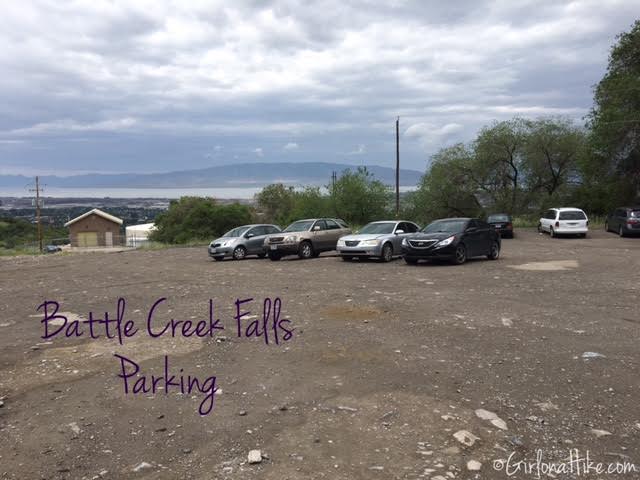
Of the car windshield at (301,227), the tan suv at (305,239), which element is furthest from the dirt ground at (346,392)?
the car windshield at (301,227)

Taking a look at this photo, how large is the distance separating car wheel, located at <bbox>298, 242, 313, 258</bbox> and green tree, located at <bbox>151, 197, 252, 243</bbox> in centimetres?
5299

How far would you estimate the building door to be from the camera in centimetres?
8175

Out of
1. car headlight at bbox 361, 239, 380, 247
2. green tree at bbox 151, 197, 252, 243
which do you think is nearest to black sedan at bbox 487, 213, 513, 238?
car headlight at bbox 361, 239, 380, 247

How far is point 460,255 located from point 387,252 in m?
2.61

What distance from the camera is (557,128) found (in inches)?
1928

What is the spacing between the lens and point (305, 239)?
21.7 m

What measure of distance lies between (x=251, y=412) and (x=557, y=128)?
164 ft

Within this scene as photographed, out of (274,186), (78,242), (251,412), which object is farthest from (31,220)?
(251,412)

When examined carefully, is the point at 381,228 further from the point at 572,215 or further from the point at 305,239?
the point at 572,215

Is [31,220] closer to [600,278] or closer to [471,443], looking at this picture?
[600,278]

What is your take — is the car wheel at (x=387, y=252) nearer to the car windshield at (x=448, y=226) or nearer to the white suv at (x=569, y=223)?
the car windshield at (x=448, y=226)

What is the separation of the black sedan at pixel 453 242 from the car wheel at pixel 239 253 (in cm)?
791

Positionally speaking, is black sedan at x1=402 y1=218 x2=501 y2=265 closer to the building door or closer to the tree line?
the tree line

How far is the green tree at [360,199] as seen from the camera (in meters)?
45.8
